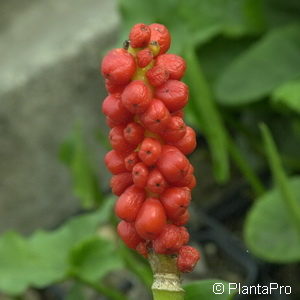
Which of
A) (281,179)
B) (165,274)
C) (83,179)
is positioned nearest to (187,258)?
(165,274)

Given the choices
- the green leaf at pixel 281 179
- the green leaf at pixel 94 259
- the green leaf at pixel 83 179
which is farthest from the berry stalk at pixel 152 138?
the green leaf at pixel 83 179

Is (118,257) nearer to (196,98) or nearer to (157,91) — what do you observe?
(196,98)

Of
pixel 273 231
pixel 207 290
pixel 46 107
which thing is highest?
pixel 207 290

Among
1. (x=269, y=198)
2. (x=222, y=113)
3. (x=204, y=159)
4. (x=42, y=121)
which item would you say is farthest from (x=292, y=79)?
(x=42, y=121)

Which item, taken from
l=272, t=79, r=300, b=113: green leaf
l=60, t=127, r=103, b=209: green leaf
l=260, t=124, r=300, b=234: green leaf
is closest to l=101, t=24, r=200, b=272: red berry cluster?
l=260, t=124, r=300, b=234: green leaf

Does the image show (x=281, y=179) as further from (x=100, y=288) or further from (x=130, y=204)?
(x=130, y=204)

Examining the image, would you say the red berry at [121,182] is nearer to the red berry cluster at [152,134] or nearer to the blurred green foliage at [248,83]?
the red berry cluster at [152,134]

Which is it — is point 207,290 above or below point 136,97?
below
